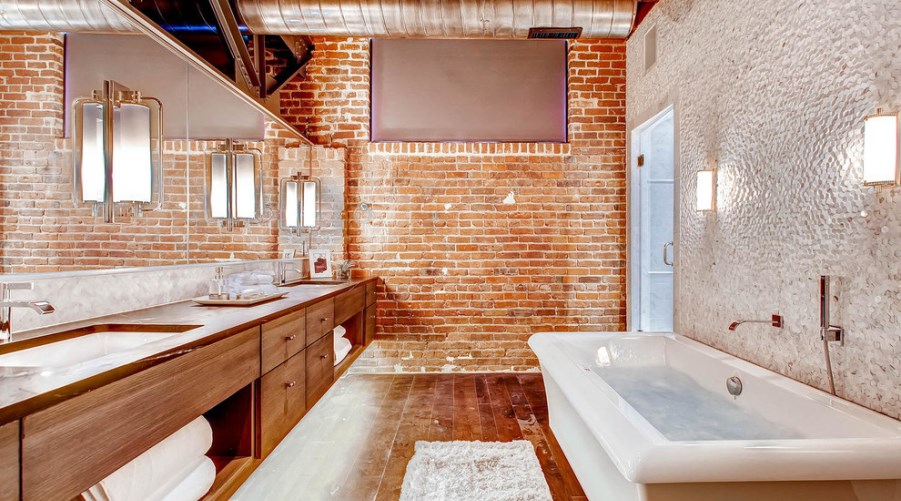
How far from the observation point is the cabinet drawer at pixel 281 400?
1723mm

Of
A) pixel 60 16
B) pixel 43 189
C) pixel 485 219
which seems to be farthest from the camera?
pixel 485 219

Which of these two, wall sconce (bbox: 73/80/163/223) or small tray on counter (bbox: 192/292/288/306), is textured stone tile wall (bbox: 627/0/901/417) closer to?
small tray on counter (bbox: 192/292/288/306)

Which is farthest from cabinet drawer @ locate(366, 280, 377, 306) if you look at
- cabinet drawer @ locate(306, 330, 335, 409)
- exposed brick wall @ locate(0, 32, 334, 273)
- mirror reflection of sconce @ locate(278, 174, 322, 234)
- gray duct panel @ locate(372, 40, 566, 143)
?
exposed brick wall @ locate(0, 32, 334, 273)

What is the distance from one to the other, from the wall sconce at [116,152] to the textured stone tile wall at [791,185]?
2.76 m

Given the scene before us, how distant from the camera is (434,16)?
10.1 feet

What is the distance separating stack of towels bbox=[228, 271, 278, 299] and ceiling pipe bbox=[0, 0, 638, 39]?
177cm

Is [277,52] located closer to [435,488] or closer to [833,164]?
[435,488]

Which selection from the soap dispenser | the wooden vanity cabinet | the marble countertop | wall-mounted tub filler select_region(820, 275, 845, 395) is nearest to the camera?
the wooden vanity cabinet

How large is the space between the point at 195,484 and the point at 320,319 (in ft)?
3.59

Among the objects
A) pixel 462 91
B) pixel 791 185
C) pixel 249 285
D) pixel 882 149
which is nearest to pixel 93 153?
pixel 249 285

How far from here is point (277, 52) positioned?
12.0ft

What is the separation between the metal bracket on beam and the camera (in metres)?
2.67

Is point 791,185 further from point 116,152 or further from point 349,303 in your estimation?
point 116,152

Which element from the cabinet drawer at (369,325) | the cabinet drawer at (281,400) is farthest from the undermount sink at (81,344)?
the cabinet drawer at (369,325)
